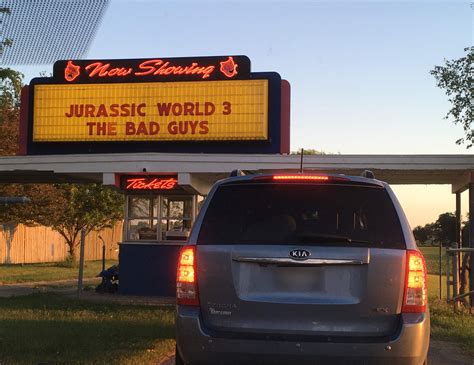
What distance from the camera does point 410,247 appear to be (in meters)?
4.59

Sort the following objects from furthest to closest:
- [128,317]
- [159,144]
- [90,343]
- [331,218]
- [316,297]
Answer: [159,144]
[128,317]
[90,343]
[331,218]
[316,297]

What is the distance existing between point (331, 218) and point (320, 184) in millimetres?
280

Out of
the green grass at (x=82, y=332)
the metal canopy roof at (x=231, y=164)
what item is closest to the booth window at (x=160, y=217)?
the metal canopy roof at (x=231, y=164)

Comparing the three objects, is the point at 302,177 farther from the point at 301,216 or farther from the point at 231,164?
the point at 231,164

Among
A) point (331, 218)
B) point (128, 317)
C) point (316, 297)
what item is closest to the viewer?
point (316, 297)

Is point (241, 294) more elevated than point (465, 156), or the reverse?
point (465, 156)

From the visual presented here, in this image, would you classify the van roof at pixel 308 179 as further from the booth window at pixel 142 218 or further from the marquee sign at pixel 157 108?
the booth window at pixel 142 218

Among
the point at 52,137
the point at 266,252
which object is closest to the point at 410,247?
the point at 266,252

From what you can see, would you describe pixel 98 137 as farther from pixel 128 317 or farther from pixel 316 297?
pixel 316 297

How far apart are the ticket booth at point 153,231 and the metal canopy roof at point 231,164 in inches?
38.0

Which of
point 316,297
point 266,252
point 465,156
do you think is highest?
point 465,156

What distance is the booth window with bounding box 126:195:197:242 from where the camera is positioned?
48.3 feet

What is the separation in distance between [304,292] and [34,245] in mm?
31592

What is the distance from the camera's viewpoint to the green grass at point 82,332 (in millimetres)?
7361
